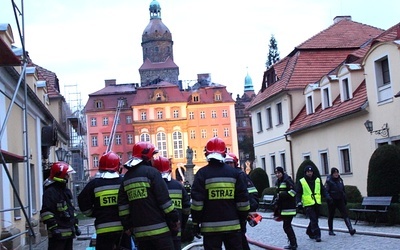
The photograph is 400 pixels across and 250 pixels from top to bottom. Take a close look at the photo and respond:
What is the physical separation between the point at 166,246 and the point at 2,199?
8.42 meters

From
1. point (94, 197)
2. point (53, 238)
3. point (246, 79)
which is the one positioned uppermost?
point (246, 79)

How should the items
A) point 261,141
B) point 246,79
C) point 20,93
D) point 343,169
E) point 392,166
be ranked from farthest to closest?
point 246,79
point 261,141
point 343,169
point 392,166
point 20,93

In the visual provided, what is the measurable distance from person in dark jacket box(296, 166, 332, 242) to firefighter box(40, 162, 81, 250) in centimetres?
645

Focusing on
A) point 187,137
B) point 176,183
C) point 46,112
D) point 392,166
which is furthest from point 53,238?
point 187,137

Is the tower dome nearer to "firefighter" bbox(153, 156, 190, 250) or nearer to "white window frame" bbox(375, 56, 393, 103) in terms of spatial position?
"white window frame" bbox(375, 56, 393, 103)

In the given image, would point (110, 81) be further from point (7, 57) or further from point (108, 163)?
point (108, 163)

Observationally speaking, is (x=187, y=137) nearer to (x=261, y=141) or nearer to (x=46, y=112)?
(x=261, y=141)

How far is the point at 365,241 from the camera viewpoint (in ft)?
45.7

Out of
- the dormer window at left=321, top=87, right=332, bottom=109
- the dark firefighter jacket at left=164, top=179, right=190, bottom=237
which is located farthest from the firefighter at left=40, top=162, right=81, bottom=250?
the dormer window at left=321, top=87, right=332, bottom=109

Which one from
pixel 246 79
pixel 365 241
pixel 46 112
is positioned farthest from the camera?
pixel 246 79

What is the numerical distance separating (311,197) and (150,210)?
7.71m

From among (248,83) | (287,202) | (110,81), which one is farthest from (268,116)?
(248,83)

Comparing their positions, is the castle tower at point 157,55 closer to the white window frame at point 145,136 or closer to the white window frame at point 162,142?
the white window frame at point 145,136

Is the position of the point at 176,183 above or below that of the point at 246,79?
below
